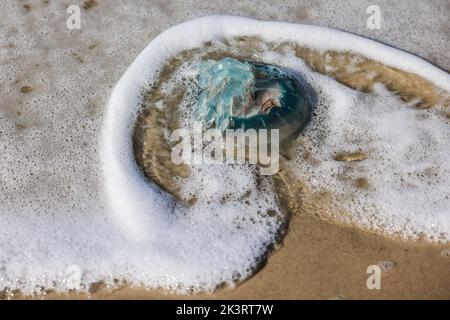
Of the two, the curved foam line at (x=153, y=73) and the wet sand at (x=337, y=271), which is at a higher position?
the curved foam line at (x=153, y=73)

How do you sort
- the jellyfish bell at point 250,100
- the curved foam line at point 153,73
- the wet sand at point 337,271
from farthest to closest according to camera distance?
the jellyfish bell at point 250,100 < the curved foam line at point 153,73 < the wet sand at point 337,271

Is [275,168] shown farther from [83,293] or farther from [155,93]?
[83,293]

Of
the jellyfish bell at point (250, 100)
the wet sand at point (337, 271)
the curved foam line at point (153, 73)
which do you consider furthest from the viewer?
the jellyfish bell at point (250, 100)

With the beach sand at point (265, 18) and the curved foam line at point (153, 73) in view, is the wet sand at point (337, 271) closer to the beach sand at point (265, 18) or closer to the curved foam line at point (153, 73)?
the beach sand at point (265, 18)

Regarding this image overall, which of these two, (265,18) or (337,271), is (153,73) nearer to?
(265,18)

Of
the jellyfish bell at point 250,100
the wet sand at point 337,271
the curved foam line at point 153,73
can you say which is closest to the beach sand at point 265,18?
the wet sand at point 337,271

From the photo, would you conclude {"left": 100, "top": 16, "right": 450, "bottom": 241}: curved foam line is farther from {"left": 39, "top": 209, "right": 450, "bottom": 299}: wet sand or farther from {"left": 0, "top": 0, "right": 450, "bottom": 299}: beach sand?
{"left": 39, "top": 209, "right": 450, "bottom": 299}: wet sand
